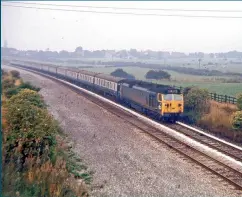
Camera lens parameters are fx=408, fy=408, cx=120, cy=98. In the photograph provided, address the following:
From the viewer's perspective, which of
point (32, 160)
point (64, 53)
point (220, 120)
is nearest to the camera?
point (32, 160)

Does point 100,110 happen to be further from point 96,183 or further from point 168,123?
point 96,183

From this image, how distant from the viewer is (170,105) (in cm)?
2467

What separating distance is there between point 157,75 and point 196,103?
778 cm

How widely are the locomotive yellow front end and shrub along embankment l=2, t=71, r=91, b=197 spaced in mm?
12269

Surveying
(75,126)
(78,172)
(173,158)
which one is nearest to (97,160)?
(78,172)

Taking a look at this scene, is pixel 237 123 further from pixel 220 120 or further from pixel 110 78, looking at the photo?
pixel 110 78

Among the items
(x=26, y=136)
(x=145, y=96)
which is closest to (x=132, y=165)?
(x=26, y=136)

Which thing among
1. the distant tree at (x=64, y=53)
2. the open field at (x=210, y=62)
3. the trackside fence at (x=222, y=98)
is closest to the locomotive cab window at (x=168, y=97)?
the open field at (x=210, y=62)

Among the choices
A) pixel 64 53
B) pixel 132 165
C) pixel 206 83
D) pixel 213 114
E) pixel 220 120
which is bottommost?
pixel 220 120

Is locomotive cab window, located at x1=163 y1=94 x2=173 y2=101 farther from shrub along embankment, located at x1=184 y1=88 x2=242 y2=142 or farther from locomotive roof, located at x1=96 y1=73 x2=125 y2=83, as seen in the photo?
locomotive roof, located at x1=96 y1=73 x2=125 y2=83

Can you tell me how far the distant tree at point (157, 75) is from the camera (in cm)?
3267

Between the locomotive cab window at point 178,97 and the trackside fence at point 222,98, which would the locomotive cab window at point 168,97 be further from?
the trackside fence at point 222,98

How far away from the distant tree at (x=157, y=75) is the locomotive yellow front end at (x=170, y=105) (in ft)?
23.7

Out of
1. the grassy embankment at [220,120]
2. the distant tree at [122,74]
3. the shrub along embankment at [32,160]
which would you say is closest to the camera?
the shrub along embankment at [32,160]
